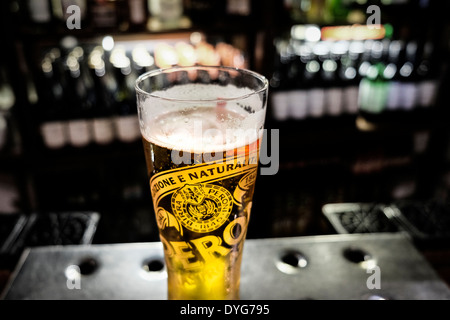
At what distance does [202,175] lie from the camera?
1.55 ft

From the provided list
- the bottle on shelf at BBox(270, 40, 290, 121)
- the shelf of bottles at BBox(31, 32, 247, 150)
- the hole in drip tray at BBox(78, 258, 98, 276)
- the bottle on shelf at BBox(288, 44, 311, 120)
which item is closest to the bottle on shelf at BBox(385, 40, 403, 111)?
the bottle on shelf at BBox(288, 44, 311, 120)

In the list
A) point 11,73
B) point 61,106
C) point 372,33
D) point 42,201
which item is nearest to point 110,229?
point 42,201

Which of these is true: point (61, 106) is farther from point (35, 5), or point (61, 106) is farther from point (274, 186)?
point (274, 186)

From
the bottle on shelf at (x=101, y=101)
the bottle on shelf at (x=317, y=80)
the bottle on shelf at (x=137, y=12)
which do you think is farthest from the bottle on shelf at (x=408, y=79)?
the bottle on shelf at (x=101, y=101)

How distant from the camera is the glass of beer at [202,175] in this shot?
0.48m

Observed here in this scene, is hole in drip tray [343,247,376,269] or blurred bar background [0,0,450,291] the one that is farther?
blurred bar background [0,0,450,291]

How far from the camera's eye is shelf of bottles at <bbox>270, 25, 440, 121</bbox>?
2174mm

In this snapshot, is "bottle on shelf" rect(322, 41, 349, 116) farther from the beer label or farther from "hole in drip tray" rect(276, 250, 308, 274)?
the beer label

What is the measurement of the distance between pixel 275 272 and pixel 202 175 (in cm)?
27

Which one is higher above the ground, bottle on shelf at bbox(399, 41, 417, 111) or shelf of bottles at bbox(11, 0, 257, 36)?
shelf of bottles at bbox(11, 0, 257, 36)

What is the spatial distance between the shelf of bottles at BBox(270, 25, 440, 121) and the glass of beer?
5.40 feet

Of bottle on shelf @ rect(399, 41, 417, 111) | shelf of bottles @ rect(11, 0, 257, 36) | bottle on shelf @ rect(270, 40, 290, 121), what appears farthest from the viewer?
bottle on shelf @ rect(399, 41, 417, 111)

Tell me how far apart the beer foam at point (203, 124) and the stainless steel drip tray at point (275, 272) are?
0.83ft

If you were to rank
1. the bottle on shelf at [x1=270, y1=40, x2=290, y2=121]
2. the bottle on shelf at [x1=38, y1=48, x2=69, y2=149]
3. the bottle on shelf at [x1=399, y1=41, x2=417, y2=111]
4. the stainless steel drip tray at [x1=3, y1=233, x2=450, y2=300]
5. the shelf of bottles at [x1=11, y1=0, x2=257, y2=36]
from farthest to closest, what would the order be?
the bottle on shelf at [x1=399, y1=41, x2=417, y2=111] < the bottle on shelf at [x1=270, y1=40, x2=290, y2=121] < the bottle on shelf at [x1=38, y1=48, x2=69, y2=149] < the shelf of bottles at [x1=11, y1=0, x2=257, y2=36] < the stainless steel drip tray at [x1=3, y1=233, x2=450, y2=300]
